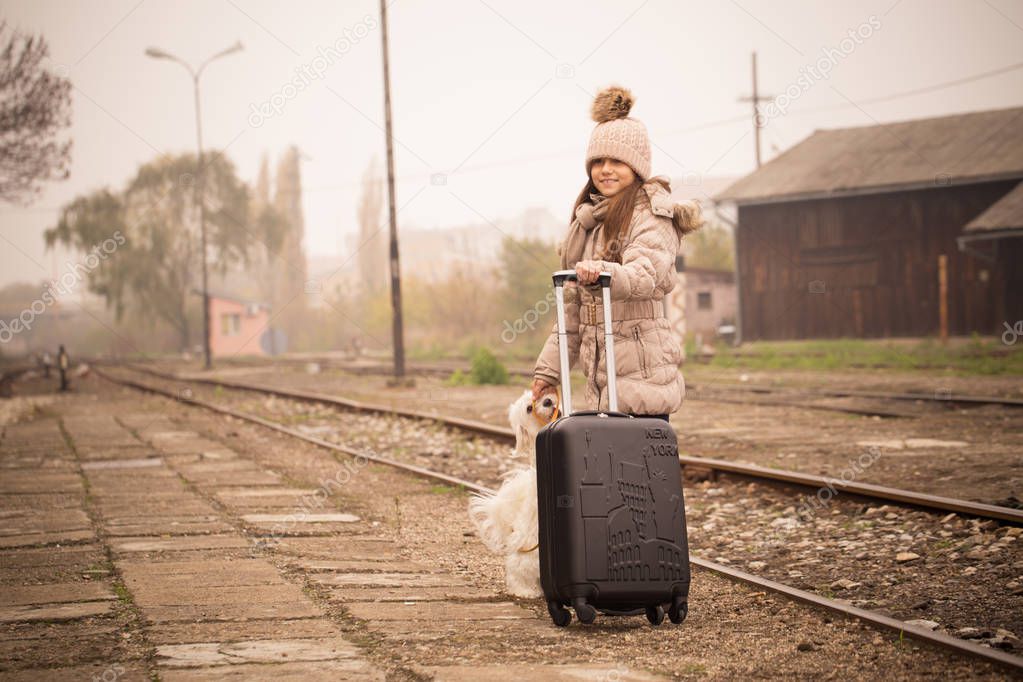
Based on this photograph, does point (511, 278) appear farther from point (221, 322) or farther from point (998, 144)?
point (221, 322)

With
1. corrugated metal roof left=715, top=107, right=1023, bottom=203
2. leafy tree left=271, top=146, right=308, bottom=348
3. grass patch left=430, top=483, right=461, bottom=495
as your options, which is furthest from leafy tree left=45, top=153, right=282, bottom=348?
grass patch left=430, top=483, right=461, bottom=495

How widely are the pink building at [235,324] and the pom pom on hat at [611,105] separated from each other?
6861 centimetres

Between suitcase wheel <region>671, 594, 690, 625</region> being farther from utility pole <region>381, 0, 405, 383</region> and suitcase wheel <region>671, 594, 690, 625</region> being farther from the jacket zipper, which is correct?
utility pole <region>381, 0, 405, 383</region>

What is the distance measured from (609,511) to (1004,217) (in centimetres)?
2510

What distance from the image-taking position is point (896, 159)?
34.5 metres

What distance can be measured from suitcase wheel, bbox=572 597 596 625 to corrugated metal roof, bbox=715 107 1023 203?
30219 mm

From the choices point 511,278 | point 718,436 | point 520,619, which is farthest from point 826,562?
point 511,278

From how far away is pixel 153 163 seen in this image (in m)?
64.9

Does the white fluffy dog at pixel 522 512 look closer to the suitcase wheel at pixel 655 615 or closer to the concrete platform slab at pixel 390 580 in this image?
the suitcase wheel at pixel 655 615

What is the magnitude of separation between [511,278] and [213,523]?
3678 cm

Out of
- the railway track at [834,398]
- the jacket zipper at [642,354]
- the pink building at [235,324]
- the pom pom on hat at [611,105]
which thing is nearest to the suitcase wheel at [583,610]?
the jacket zipper at [642,354]

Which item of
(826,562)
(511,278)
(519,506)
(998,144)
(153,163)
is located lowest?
(826,562)

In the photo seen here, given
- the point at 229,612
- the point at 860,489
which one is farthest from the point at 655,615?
the point at 860,489

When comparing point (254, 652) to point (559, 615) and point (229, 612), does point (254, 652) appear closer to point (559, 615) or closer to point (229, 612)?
point (229, 612)
